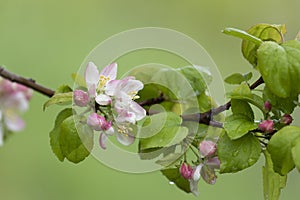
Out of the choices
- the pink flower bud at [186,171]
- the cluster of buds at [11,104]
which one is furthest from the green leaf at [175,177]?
the cluster of buds at [11,104]

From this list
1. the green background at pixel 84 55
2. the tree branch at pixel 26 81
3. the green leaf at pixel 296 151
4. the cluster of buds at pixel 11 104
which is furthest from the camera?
the green background at pixel 84 55

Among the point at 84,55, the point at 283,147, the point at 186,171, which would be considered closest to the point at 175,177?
the point at 186,171

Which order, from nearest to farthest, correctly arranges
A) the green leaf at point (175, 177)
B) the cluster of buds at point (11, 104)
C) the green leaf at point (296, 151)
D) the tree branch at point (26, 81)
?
the green leaf at point (296, 151), the green leaf at point (175, 177), the tree branch at point (26, 81), the cluster of buds at point (11, 104)

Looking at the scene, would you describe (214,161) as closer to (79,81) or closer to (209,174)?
(209,174)

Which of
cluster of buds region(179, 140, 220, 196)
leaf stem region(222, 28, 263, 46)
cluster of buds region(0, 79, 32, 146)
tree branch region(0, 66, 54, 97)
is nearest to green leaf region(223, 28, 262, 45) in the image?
leaf stem region(222, 28, 263, 46)

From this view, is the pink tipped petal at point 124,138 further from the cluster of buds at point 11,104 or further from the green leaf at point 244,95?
the cluster of buds at point 11,104

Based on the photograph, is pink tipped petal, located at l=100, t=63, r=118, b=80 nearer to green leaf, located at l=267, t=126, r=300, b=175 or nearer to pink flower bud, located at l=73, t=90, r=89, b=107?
pink flower bud, located at l=73, t=90, r=89, b=107
